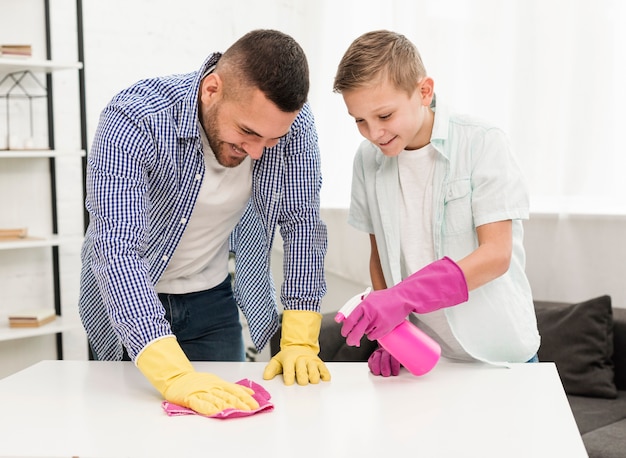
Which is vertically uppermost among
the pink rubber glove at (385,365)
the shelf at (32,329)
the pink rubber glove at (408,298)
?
the pink rubber glove at (408,298)

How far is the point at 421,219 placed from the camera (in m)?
1.63

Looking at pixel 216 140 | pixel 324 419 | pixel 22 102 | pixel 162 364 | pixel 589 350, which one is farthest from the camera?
pixel 22 102

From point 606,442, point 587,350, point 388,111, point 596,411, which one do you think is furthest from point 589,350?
point 388,111

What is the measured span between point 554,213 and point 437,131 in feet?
4.63

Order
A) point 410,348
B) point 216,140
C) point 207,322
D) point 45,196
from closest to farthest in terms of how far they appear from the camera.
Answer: point 410,348
point 216,140
point 207,322
point 45,196

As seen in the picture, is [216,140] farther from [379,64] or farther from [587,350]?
[587,350]

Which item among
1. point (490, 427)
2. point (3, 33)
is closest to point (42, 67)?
point (3, 33)

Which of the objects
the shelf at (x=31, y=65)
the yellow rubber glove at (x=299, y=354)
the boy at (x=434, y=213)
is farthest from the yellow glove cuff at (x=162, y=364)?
the shelf at (x=31, y=65)

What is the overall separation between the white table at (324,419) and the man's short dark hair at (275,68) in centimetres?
54

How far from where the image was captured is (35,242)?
3.23 meters

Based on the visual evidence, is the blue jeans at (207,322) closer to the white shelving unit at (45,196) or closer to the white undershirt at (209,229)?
the white undershirt at (209,229)

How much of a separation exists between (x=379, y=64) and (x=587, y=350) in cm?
153

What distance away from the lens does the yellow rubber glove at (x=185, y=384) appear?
4.23 ft

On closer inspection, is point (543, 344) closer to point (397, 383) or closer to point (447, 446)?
point (397, 383)
